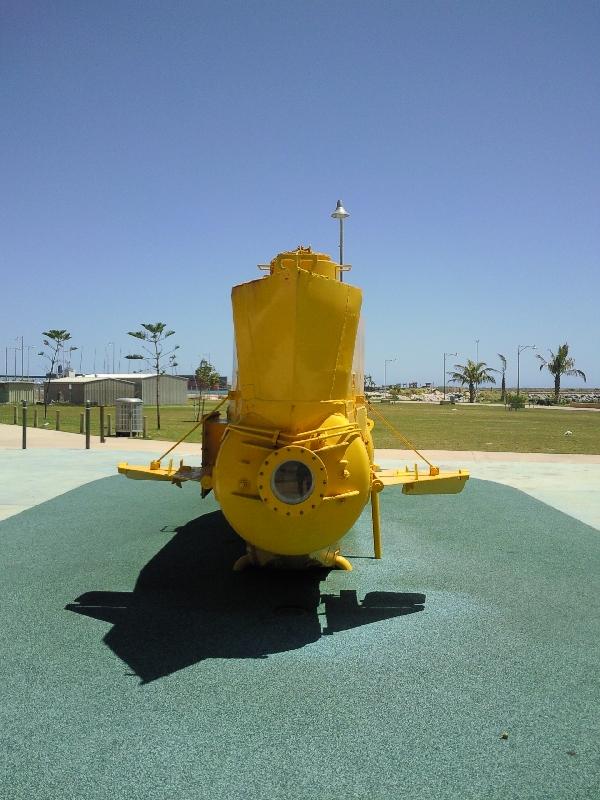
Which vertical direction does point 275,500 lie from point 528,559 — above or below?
above

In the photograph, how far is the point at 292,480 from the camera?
5195 millimetres

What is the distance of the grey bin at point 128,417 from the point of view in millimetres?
24266

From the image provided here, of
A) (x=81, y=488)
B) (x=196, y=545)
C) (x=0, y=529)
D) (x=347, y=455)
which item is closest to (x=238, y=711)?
(x=347, y=455)

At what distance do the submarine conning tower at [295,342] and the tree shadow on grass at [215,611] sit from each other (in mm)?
1788

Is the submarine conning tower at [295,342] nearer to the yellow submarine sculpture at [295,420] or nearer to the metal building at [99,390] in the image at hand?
the yellow submarine sculpture at [295,420]

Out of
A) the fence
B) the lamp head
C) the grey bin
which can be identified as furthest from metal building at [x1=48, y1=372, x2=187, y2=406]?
the lamp head

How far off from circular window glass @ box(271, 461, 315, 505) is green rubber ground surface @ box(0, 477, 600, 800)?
1272 millimetres

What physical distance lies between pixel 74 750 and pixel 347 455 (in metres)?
2.97

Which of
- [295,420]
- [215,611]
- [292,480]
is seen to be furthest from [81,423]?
[292,480]

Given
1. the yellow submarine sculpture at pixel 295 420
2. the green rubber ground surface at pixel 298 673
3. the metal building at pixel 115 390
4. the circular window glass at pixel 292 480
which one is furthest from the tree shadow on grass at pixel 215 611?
the metal building at pixel 115 390

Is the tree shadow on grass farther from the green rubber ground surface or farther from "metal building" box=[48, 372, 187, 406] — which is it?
"metal building" box=[48, 372, 187, 406]

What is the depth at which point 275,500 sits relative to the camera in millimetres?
5160

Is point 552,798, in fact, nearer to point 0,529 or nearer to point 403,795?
point 403,795

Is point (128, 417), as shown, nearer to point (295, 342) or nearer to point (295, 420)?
point (295, 420)
